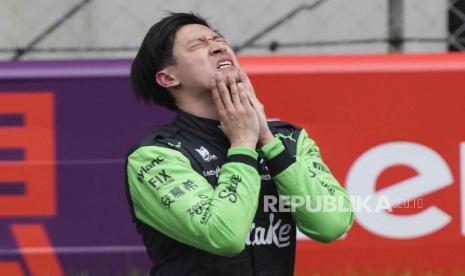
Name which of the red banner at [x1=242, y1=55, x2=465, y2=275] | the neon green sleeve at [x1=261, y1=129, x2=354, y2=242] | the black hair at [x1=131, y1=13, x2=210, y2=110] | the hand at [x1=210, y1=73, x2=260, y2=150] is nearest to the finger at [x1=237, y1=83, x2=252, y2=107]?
the hand at [x1=210, y1=73, x2=260, y2=150]

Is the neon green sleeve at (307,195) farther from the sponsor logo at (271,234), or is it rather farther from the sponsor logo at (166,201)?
the sponsor logo at (166,201)

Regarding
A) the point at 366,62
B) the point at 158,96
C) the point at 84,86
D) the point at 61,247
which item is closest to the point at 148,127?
the point at 84,86

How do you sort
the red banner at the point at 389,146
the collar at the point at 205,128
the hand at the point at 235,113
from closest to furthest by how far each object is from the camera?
the hand at the point at 235,113 < the collar at the point at 205,128 < the red banner at the point at 389,146

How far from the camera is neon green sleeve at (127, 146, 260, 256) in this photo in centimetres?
233

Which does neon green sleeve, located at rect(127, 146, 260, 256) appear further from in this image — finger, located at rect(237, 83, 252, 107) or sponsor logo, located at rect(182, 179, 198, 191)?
finger, located at rect(237, 83, 252, 107)

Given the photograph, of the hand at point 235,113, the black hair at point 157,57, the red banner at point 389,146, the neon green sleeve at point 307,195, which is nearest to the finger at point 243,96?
the hand at point 235,113

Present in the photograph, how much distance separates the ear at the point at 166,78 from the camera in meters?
2.60

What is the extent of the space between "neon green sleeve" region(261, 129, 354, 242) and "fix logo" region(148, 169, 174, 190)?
23cm

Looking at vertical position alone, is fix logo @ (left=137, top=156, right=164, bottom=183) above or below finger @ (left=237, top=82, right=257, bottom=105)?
below

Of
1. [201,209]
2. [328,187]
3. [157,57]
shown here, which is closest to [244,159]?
[201,209]

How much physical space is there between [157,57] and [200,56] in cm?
13

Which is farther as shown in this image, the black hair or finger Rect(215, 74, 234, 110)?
the black hair

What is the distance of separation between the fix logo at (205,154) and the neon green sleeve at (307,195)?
0.13m

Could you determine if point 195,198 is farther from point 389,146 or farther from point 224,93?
point 389,146
